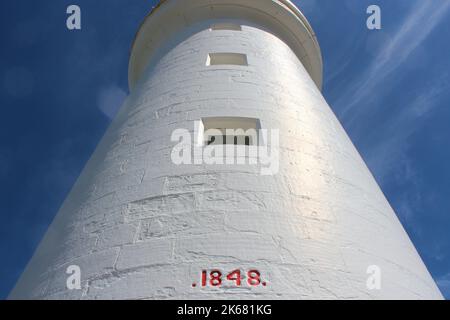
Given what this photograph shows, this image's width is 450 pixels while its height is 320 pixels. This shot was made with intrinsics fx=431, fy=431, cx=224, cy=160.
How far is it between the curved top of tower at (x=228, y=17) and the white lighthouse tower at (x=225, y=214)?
3013mm

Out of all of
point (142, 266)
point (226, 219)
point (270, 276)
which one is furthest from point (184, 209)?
point (270, 276)

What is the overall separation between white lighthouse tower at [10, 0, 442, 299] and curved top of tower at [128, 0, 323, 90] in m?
3.01

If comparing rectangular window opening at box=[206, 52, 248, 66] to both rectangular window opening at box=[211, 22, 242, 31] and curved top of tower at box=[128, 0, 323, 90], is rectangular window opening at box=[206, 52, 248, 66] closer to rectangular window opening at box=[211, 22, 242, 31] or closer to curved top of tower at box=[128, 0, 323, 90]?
rectangular window opening at box=[211, 22, 242, 31]

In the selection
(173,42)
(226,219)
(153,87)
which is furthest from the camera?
(173,42)

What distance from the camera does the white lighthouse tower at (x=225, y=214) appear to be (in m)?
2.81

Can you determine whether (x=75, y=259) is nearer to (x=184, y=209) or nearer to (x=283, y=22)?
(x=184, y=209)

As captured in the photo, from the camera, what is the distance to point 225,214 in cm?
319

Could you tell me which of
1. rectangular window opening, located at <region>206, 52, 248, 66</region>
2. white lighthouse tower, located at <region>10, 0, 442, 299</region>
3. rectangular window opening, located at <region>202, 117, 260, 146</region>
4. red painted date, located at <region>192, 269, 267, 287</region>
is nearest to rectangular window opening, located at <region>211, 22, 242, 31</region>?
rectangular window opening, located at <region>206, 52, 248, 66</region>

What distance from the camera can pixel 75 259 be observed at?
10.4ft

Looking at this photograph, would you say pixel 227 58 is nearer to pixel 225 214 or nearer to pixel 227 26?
pixel 227 26

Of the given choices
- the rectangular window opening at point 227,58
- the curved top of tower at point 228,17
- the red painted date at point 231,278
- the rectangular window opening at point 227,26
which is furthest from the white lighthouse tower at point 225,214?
the curved top of tower at point 228,17

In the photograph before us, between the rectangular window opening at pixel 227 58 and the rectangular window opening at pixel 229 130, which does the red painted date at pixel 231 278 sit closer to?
the rectangular window opening at pixel 229 130

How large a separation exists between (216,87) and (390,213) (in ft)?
7.52
